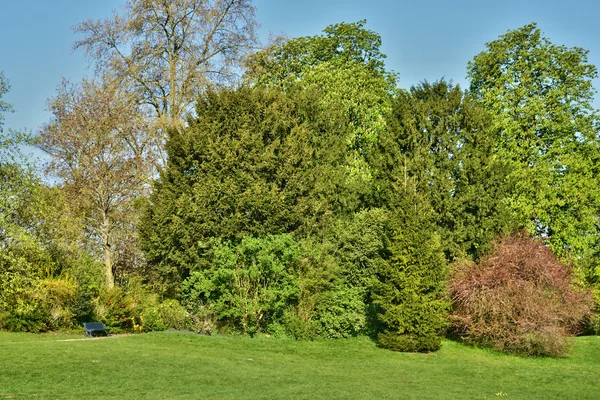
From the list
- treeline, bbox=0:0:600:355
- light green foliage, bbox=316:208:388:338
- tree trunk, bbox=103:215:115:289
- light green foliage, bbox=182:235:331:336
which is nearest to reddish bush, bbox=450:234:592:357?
treeline, bbox=0:0:600:355

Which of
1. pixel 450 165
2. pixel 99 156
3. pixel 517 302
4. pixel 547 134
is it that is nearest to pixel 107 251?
pixel 99 156

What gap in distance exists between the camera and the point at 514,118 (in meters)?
32.9

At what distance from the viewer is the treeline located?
2441 cm

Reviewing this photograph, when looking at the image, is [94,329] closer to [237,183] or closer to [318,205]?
[237,183]

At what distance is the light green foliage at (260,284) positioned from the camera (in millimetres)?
25672

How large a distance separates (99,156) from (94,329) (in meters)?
9.64

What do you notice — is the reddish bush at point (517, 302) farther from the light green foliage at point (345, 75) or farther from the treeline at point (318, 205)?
the light green foliage at point (345, 75)

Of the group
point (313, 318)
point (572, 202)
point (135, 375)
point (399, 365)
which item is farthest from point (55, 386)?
point (572, 202)

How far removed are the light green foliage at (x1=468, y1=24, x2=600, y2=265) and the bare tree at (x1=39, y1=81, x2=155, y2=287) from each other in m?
18.1

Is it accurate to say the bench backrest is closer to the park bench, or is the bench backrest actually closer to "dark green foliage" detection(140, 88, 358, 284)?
the park bench

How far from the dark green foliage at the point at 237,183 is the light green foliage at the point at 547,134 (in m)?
9.32

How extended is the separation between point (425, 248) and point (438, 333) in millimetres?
3323

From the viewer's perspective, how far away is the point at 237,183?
88.3ft

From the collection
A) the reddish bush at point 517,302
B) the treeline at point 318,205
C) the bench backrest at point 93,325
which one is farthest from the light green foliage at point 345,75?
the bench backrest at point 93,325
